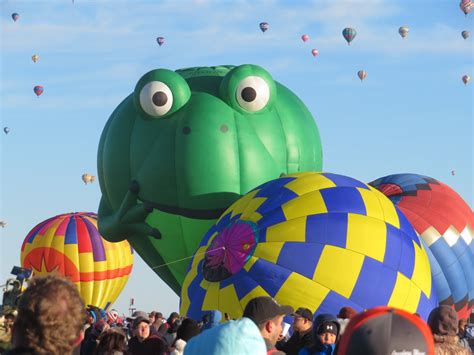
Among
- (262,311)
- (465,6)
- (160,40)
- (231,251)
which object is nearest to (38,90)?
(160,40)

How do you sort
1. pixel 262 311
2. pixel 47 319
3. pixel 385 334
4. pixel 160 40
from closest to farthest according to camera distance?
pixel 385 334, pixel 47 319, pixel 262 311, pixel 160 40

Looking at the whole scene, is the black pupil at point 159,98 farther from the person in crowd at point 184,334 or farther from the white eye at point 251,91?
the person in crowd at point 184,334

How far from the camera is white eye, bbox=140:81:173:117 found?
1630 centimetres

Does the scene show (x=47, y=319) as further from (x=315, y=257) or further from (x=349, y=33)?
(x=349, y=33)

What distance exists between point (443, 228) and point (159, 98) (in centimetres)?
482

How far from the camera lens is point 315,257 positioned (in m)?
12.4

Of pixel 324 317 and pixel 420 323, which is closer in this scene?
pixel 420 323

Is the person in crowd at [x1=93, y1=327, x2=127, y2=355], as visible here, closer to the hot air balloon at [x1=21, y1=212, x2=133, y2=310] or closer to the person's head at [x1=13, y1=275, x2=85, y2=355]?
the person's head at [x1=13, y1=275, x2=85, y2=355]

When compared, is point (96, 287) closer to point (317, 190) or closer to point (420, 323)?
point (317, 190)

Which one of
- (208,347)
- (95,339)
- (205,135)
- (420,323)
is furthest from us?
(205,135)

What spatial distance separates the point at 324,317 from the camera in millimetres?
6551

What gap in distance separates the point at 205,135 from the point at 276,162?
125 centimetres

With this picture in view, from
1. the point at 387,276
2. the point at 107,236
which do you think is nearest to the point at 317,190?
the point at 387,276

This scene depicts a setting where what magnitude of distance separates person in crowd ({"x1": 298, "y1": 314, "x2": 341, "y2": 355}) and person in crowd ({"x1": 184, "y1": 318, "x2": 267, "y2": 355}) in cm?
296
